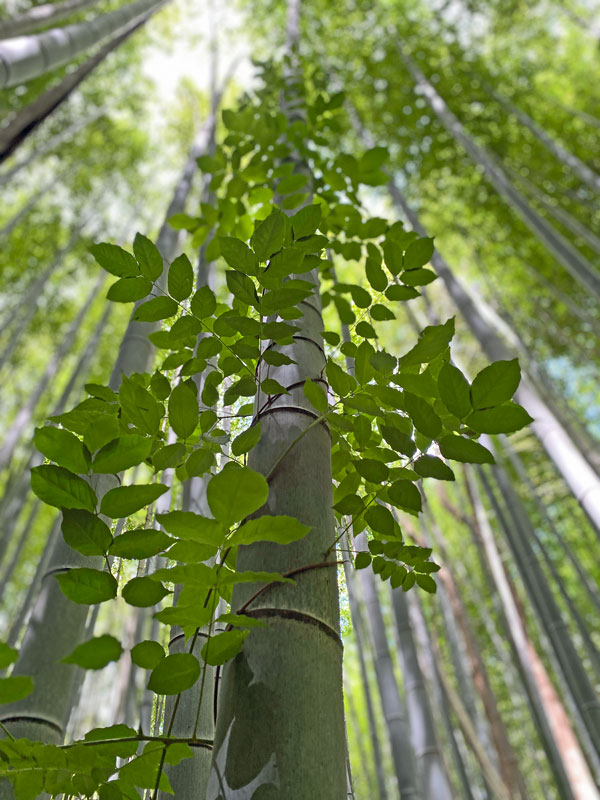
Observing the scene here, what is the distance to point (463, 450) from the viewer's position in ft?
1.60

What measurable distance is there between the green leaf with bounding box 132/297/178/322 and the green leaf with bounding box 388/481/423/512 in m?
0.30

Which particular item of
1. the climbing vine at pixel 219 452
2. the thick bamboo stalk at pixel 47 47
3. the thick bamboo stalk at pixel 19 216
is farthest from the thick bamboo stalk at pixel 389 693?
the thick bamboo stalk at pixel 19 216

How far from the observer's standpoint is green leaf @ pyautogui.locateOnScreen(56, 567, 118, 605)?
417 mm

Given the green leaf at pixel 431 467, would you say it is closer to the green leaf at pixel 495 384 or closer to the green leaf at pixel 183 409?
the green leaf at pixel 495 384

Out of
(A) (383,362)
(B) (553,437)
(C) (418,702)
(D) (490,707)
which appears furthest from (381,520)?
(D) (490,707)

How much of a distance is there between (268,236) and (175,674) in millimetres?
390

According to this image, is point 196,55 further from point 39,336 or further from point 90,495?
point 90,495

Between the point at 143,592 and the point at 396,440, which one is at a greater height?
the point at 396,440

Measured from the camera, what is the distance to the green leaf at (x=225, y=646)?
1.30 ft

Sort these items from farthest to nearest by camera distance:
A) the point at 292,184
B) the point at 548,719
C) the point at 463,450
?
the point at 548,719
the point at 292,184
the point at 463,450

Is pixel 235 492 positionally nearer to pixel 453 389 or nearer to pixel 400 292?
pixel 453 389

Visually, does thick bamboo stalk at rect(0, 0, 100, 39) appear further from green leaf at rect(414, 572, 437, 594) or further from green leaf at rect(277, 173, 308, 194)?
green leaf at rect(414, 572, 437, 594)

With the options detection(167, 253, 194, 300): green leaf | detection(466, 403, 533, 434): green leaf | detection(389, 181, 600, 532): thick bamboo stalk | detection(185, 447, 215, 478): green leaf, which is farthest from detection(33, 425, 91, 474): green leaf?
detection(389, 181, 600, 532): thick bamboo stalk

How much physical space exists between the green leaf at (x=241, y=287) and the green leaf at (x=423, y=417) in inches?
7.2
